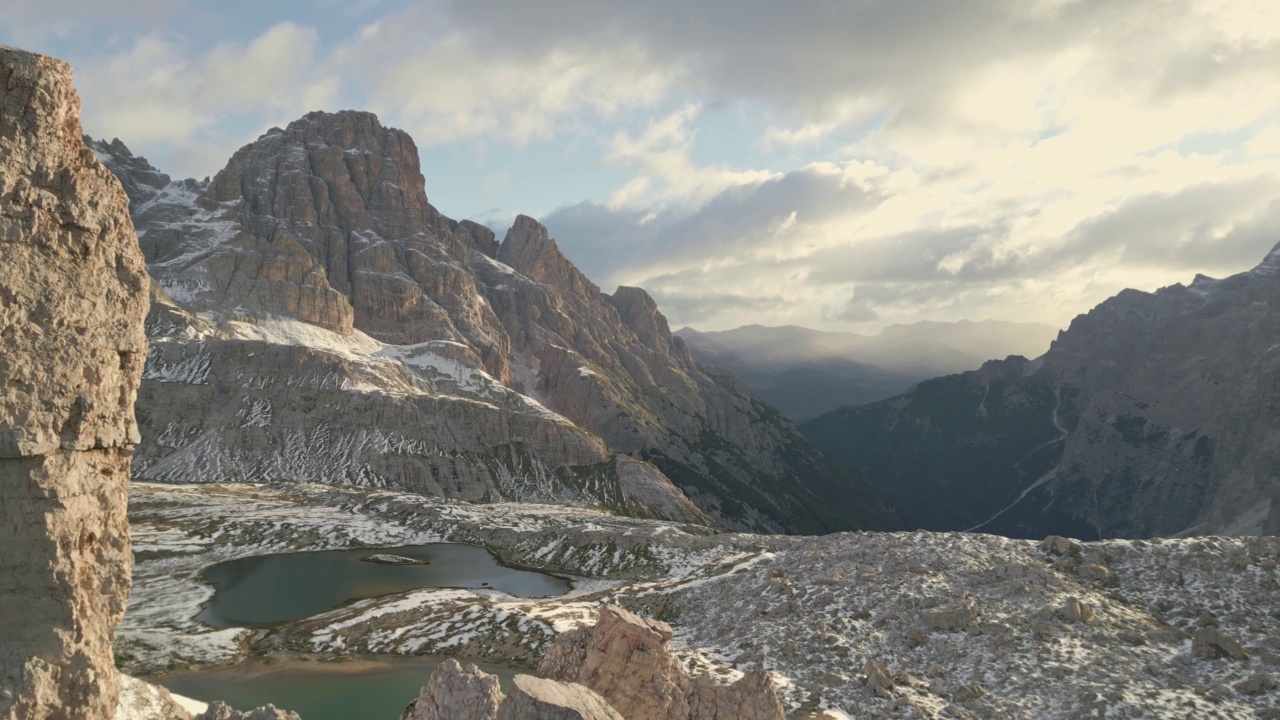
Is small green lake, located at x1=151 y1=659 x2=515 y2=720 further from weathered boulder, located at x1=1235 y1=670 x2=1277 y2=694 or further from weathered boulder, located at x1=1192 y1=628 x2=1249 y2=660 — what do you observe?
weathered boulder, located at x1=1235 y1=670 x2=1277 y2=694

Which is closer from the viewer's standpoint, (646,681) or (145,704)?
(145,704)

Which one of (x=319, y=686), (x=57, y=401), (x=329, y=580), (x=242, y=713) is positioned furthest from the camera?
(x=329, y=580)

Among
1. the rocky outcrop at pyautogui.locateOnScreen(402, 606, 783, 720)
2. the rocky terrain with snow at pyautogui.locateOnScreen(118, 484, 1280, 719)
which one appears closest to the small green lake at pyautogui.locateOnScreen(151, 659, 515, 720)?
the rocky terrain with snow at pyautogui.locateOnScreen(118, 484, 1280, 719)

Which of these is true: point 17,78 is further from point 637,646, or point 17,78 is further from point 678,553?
point 678,553

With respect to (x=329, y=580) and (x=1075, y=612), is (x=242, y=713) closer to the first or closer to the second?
(x=1075, y=612)

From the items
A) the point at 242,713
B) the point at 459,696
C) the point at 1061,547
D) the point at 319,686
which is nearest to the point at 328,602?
the point at 319,686

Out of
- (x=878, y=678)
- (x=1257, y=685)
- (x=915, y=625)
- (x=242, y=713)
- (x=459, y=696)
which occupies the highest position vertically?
(x=459, y=696)

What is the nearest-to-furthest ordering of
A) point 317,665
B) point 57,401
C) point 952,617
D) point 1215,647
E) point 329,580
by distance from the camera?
point 57,401 → point 1215,647 → point 952,617 → point 317,665 → point 329,580
